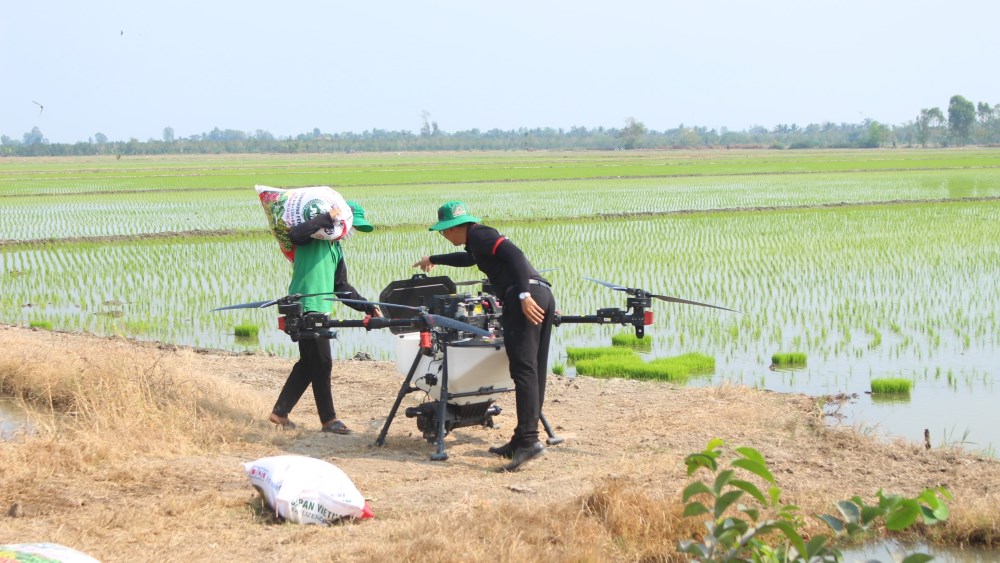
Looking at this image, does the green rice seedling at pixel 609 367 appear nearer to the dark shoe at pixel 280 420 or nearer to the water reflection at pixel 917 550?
the dark shoe at pixel 280 420

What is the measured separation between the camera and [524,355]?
521 centimetres

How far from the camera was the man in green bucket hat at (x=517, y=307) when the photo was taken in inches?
203

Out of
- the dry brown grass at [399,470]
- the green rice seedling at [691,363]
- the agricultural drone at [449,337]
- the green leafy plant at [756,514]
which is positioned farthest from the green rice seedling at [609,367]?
the green leafy plant at [756,514]

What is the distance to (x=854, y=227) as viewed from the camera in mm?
18562

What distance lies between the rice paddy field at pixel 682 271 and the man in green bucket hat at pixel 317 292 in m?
2.86

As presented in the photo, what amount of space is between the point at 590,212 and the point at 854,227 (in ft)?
18.0

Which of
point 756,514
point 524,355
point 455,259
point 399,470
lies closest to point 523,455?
point 524,355

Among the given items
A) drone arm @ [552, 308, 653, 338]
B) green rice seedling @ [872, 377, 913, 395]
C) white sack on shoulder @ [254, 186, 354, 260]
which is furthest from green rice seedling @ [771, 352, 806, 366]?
white sack on shoulder @ [254, 186, 354, 260]

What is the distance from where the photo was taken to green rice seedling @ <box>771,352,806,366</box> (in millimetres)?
8414

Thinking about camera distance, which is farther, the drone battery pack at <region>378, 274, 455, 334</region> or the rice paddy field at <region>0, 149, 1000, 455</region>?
the rice paddy field at <region>0, 149, 1000, 455</region>

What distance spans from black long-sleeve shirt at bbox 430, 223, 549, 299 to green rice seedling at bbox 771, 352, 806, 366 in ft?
12.3

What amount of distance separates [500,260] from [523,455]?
95 cm

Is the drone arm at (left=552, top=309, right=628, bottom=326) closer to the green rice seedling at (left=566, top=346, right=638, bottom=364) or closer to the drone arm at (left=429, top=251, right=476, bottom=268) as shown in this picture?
the drone arm at (left=429, top=251, right=476, bottom=268)

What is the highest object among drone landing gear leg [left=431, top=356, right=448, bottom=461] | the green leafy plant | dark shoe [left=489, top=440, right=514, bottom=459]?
the green leafy plant
